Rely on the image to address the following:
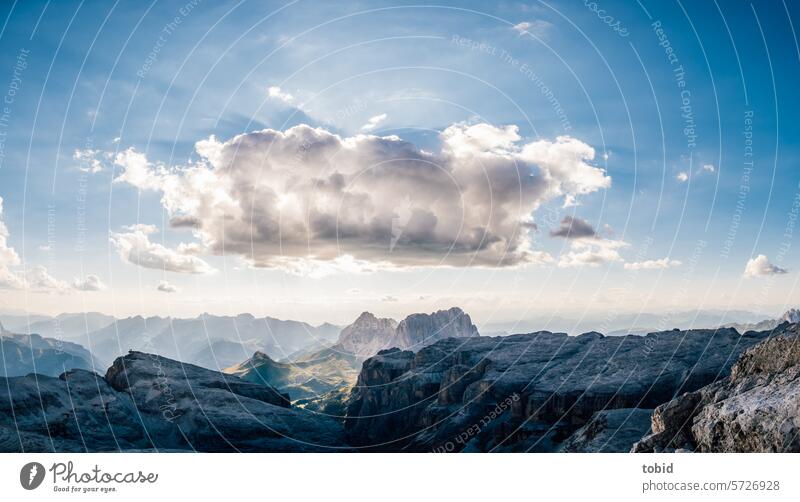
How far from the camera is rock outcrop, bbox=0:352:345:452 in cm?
12300

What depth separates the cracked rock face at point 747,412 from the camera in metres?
35.8

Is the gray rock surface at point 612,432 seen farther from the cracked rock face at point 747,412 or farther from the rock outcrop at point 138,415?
the rock outcrop at point 138,415

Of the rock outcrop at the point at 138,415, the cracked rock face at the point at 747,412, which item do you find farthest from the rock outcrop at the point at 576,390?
the cracked rock face at the point at 747,412

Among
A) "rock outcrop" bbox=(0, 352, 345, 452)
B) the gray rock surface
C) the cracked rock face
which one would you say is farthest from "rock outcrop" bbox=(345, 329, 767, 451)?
the cracked rock face

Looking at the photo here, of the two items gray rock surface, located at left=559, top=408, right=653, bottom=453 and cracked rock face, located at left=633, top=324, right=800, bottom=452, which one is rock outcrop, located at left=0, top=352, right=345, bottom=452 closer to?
gray rock surface, located at left=559, top=408, right=653, bottom=453

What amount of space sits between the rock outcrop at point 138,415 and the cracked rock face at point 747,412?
112 m

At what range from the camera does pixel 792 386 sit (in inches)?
1537

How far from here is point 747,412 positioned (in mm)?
38969
